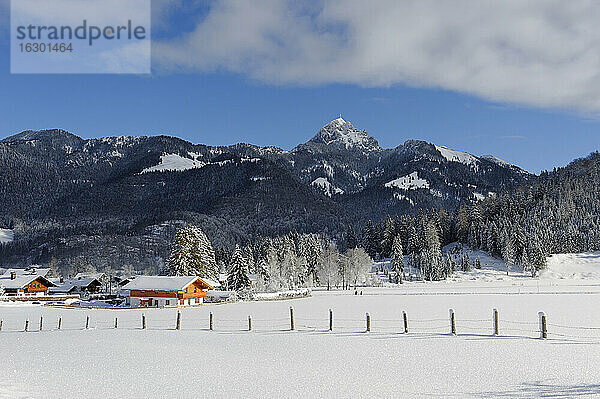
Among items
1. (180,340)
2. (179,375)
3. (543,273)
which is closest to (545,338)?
(179,375)

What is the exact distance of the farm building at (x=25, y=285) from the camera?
3568 inches

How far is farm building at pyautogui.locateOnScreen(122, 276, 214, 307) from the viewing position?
63.9m

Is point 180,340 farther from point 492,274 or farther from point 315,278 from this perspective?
point 492,274

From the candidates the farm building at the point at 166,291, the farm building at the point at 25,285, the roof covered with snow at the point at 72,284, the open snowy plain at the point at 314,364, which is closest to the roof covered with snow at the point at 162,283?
the farm building at the point at 166,291

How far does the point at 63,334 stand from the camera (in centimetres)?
2820

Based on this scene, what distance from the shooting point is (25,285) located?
9112 cm

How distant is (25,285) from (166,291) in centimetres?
4332

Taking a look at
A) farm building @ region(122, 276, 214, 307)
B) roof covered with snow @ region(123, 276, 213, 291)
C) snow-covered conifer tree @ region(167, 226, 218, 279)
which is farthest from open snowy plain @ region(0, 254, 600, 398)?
snow-covered conifer tree @ region(167, 226, 218, 279)

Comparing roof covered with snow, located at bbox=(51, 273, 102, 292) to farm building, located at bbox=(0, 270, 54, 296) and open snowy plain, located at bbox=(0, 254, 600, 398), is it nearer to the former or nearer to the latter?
farm building, located at bbox=(0, 270, 54, 296)

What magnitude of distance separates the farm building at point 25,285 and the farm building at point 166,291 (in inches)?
1459

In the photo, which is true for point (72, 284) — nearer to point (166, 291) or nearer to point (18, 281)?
point (18, 281)

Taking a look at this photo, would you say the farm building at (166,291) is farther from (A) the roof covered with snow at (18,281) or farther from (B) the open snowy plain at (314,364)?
(B) the open snowy plain at (314,364)

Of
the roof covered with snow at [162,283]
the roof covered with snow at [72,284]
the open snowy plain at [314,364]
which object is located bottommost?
the roof covered with snow at [72,284]

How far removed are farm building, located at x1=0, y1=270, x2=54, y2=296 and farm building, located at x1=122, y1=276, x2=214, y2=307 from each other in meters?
37.1
